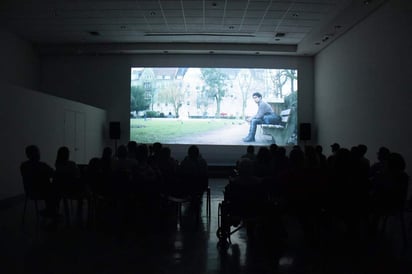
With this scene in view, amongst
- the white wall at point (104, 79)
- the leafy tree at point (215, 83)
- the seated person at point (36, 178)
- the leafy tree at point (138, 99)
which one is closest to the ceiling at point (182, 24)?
the white wall at point (104, 79)

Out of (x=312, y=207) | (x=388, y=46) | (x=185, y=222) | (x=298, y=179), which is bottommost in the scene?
(x=185, y=222)

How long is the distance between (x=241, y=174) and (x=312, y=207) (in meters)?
0.90

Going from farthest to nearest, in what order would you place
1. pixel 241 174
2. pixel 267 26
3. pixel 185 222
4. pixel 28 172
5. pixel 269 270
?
pixel 267 26, pixel 185 222, pixel 28 172, pixel 241 174, pixel 269 270

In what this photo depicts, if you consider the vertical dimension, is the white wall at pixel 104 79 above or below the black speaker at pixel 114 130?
above

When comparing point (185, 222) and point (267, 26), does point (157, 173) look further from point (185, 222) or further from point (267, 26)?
point (267, 26)

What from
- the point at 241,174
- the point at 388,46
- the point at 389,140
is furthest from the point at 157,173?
the point at 388,46

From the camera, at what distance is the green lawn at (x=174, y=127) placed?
38.0 feet

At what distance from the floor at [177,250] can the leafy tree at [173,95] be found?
6.73m

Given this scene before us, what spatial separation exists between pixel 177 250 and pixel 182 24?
7068mm

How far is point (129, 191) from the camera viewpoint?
15.5ft

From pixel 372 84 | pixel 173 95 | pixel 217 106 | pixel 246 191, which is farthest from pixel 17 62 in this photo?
pixel 372 84

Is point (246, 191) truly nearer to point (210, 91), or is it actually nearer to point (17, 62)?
point (210, 91)

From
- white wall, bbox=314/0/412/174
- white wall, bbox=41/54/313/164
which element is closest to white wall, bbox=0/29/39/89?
white wall, bbox=41/54/313/164

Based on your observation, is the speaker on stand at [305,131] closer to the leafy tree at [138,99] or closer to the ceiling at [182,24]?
the ceiling at [182,24]
